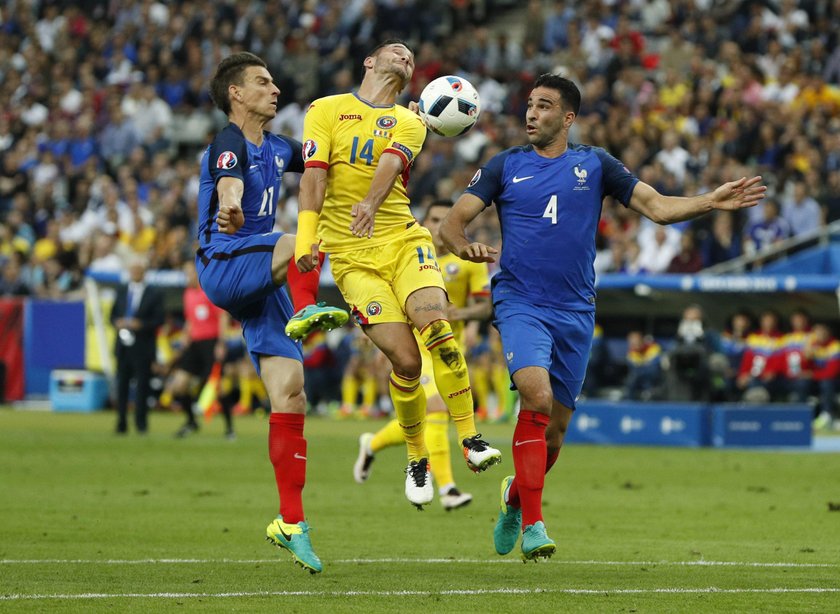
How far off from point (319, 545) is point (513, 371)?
94.1 inches

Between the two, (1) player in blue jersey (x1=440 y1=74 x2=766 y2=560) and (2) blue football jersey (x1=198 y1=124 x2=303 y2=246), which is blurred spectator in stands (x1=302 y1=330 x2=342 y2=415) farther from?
(1) player in blue jersey (x1=440 y1=74 x2=766 y2=560)

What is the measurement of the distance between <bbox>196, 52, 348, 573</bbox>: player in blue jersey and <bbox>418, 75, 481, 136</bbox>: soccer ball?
1.02 meters

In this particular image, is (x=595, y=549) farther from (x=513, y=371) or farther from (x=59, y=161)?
(x=59, y=161)

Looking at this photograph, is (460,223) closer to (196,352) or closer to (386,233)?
(386,233)

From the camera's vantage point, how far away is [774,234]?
2405 centimetres

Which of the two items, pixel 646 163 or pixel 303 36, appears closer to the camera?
pixel 646 163

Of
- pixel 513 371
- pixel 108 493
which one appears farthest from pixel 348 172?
pixel 108 493

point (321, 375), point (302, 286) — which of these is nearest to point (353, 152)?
point (302, 286)

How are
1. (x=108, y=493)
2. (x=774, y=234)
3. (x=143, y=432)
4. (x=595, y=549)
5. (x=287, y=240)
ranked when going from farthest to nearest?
(x=774, y=234) → (x=143, y=432) → (x=108, y=493) → (x=595, y=549) → (x=287, y=240)

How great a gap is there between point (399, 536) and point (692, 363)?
12059 mm

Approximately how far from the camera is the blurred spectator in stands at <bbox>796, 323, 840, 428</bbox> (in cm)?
2359

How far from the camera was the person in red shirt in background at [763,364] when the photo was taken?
77.8ft

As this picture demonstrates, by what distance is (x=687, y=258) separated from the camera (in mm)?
24422

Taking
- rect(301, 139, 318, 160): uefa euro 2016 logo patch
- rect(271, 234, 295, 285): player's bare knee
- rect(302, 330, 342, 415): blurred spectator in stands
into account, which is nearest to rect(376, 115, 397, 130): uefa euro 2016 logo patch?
rect(301, 139, 318, 160): uefa euro 2016 logo patch
